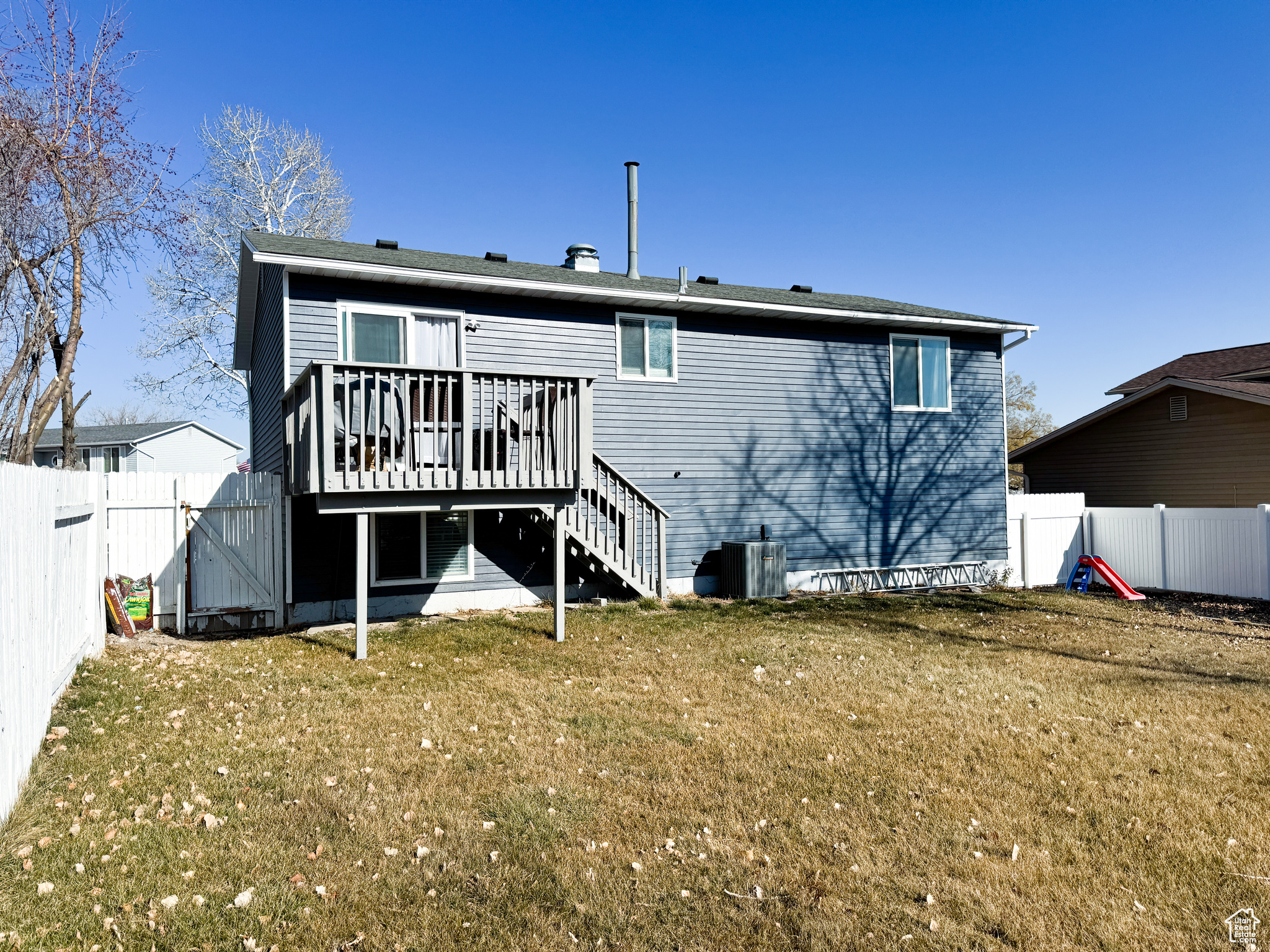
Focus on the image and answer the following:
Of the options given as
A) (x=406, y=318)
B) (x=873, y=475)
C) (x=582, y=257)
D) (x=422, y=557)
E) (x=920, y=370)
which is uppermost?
(x=582, y=257)

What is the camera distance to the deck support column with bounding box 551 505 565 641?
28.1ft

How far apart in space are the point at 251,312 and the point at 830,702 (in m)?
11.9

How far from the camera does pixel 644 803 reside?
432 cm

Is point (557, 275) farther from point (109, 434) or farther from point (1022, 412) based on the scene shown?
point (109, 434)

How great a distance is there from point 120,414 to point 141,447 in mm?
23616

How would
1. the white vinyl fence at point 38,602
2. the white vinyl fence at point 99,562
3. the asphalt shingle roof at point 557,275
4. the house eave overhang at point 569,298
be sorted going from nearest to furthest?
the white vinyl fence at point 38,602, the white vinyl fence at point 99,562, the house eave overhang at point 569,298, the asphalt shingle roof at point 557,275

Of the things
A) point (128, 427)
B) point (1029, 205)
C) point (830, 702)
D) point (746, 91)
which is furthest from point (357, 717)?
point (128, 427)

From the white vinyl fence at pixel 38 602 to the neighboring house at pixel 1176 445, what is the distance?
746 inches

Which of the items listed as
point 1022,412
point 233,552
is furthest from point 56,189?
point 1022,412

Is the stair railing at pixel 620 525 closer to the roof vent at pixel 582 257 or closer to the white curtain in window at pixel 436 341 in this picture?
the white curtain in window at pixel 436 341

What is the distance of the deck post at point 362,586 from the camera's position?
302 inches

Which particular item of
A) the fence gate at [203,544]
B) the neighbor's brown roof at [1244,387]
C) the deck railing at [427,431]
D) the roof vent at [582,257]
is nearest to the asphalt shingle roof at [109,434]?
the roof vent at [582,257]

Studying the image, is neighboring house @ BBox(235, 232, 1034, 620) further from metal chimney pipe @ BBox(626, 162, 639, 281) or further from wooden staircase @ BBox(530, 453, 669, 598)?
metal chimney pipe @ BBox(626, 162, 639, 281)

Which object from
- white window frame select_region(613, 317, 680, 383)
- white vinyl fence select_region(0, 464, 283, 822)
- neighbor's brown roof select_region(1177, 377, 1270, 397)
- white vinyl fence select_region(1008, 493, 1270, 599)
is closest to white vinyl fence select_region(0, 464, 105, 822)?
white vinyl fence select_region(0, 464, 283, 822)
